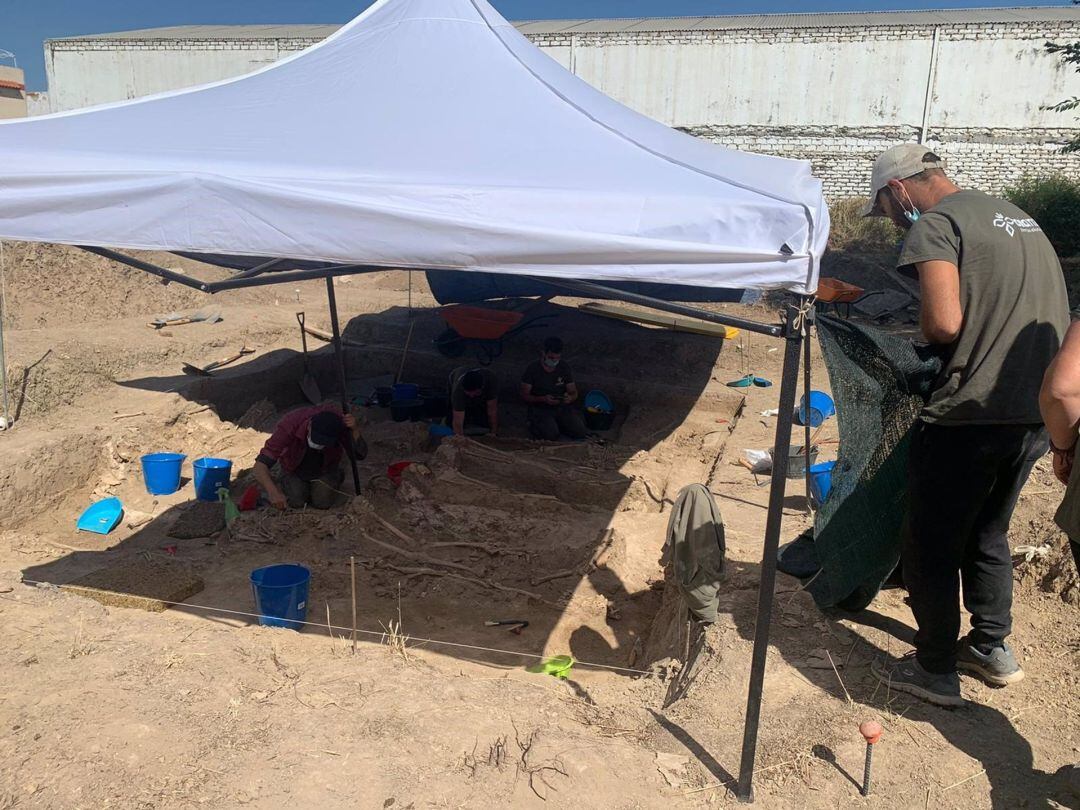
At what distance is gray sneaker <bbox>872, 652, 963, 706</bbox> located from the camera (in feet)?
10.1

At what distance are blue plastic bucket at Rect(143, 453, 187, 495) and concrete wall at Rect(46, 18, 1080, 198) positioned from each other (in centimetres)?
1434

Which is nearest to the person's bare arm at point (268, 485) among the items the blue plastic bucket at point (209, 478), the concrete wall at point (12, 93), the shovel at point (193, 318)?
the blue plastic bucket at point (209, 478)

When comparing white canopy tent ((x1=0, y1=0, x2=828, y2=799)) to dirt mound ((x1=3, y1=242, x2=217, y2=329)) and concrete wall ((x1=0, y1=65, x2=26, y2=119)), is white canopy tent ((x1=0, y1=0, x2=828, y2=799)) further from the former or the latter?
concrete wall ((x1=0, y1=65, x2=26, y2=119))

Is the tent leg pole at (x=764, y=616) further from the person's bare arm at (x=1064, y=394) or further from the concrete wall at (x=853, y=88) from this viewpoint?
the concrete wall at (x=853, y=88)

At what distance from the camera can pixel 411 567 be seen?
5.48m

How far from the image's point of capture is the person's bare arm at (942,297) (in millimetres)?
2756

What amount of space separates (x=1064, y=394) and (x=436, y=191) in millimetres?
2106

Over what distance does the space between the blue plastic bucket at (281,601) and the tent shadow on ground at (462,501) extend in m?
0.17

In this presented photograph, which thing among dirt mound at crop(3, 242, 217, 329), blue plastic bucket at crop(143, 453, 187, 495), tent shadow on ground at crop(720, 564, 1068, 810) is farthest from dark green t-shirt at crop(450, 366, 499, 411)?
dirt mound at crop(3, 242, 217, 329)

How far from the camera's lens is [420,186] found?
3.16 m

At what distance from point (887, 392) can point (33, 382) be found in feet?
22.4

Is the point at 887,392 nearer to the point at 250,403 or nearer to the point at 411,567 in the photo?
the point at 411,567

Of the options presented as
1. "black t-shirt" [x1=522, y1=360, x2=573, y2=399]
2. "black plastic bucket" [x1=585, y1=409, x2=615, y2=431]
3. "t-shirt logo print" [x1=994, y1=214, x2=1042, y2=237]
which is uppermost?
"t-shirt logo print" [x1=994, y1=214, x2=1042, y2=237]

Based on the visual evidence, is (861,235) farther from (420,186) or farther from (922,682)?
(420,186)
